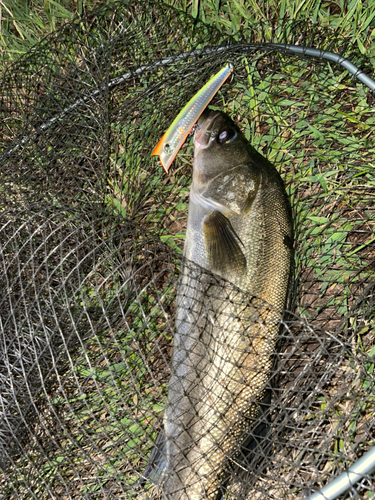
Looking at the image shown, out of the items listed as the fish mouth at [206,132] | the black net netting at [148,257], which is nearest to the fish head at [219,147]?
the fish mouth at [206,132]

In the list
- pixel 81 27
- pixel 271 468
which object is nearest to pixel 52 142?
pixel 81 27

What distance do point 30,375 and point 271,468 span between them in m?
1.69

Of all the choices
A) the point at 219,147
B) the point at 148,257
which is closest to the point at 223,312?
the point at 148,257

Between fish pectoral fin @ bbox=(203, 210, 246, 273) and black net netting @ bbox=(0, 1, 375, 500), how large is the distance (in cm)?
12

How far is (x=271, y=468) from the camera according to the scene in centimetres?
276

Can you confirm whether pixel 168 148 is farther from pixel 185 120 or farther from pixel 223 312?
pixel 223 312

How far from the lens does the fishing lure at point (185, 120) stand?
3.24 m

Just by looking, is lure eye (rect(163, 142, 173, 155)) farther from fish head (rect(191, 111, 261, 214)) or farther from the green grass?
the green grass

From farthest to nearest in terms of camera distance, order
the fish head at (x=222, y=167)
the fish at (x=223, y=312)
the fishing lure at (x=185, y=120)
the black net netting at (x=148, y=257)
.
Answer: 1. the fishing lure at (x=185, y=120)
2. the fish head at (x=222, y=167)
3. the black net netting at (x=148, y=257)
4. the fish at (x=223, y=312)

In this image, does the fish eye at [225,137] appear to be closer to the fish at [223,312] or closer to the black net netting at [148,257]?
the fish at [223,312]

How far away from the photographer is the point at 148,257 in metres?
3.33

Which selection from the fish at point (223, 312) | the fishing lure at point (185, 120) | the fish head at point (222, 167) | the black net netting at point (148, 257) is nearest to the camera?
the fish at point (223, 312)

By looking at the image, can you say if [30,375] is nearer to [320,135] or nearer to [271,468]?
[271,468]

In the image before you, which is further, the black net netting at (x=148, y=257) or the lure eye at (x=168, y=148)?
the lure eye at (x=168, y=148)
